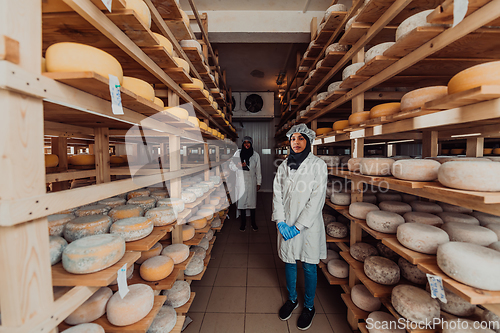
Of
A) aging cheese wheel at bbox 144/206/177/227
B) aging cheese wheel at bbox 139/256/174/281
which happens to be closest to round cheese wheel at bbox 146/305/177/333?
aging cheese wheel at bbox 139/256/174/281

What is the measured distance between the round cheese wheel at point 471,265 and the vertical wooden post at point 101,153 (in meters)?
2.38

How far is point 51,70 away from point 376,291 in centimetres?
229

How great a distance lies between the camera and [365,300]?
184cm

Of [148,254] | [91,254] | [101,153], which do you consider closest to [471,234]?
[91,254]

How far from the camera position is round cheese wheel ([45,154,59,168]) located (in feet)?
6.36

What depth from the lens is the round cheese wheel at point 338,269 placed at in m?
2.31

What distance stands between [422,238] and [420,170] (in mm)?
415

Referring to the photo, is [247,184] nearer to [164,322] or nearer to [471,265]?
[164,322]

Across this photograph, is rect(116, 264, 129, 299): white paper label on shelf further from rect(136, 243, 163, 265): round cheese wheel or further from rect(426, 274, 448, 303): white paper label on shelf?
rect(426, 274, 448, 303): white paper label on shelf

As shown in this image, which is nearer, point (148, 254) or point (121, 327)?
point (121, 327)

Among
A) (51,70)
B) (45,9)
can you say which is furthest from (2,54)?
(45,9)

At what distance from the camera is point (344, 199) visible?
2.39m

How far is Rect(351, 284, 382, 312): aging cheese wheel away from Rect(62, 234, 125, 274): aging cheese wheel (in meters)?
2.00

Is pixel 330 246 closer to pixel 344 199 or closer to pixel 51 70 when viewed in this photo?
pixel 344 199
